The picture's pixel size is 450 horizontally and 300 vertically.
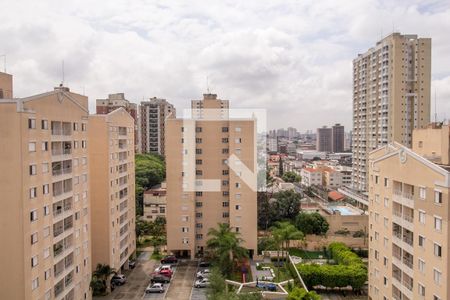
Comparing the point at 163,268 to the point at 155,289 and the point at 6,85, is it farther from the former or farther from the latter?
the point at 6,85

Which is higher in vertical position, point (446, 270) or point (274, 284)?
point (446, 270)

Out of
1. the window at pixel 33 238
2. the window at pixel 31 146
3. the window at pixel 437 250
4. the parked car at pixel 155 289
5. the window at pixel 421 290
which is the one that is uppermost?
the window at pixel 31 146

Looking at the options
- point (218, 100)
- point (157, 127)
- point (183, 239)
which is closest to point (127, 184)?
point (183, 239)

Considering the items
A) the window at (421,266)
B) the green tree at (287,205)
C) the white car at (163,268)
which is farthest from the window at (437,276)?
the green tree at (287,205)

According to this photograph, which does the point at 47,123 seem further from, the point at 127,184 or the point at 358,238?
the point at 358,238

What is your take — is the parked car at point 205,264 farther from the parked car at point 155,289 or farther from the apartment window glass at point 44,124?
the apartment window glass at point 44,124

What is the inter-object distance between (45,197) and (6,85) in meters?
5.01

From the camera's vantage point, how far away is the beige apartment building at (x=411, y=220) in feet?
42.5

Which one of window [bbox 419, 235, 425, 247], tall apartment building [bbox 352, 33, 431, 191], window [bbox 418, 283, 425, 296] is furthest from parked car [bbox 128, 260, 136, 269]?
tall apartment building [bbox 352, 33, 431, 191]

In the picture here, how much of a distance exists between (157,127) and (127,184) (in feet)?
179

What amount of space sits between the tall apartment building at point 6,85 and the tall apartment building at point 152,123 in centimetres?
6125

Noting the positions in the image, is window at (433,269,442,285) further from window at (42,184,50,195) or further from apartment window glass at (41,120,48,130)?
apartment window glass at (41,120,48,130)

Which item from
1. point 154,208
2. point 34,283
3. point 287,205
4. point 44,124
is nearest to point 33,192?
point 44,124

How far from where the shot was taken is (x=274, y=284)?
2145cm
